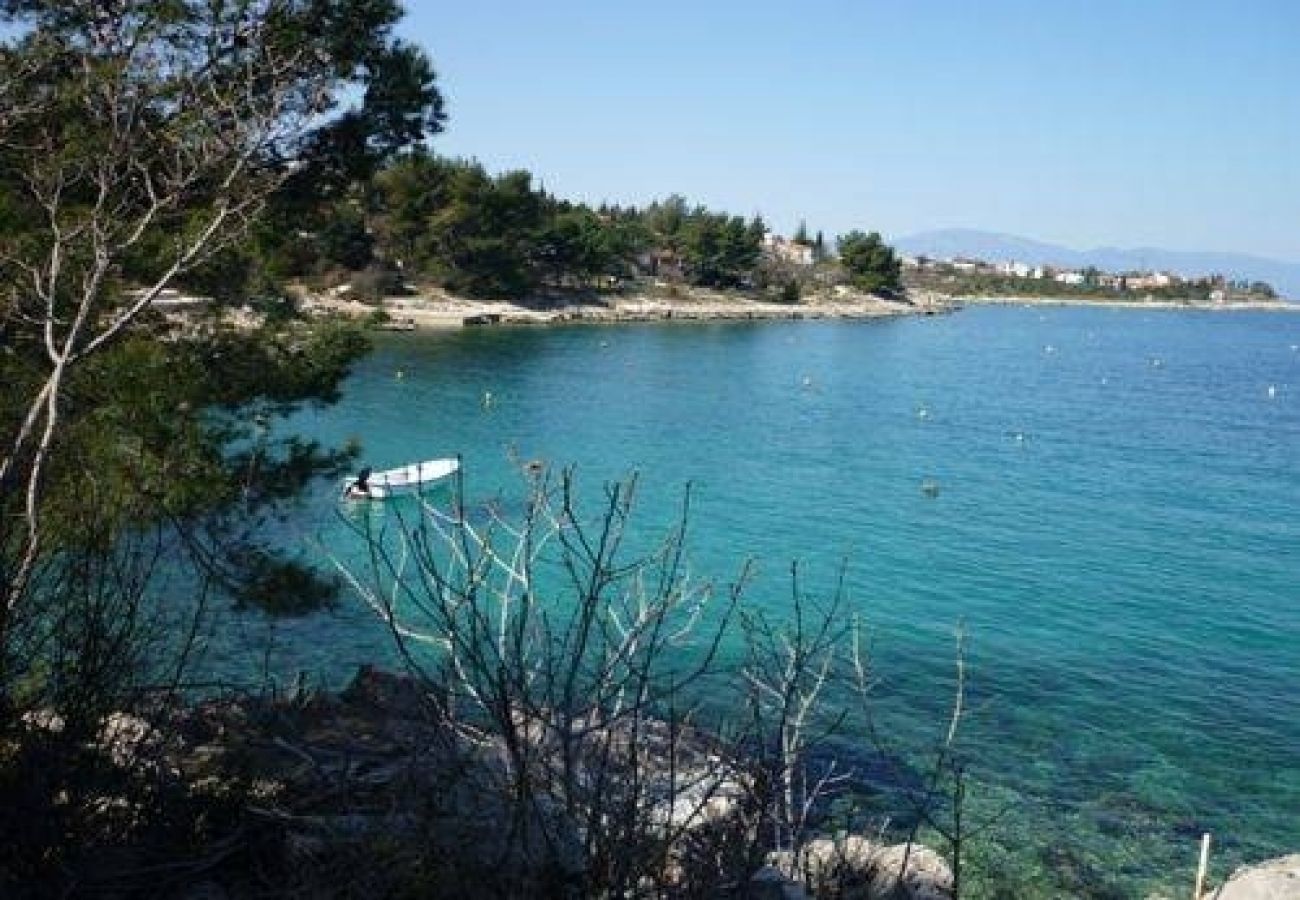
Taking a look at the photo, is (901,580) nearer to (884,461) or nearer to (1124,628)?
(1124,628)

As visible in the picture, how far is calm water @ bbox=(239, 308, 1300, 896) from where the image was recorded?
14.3 metres

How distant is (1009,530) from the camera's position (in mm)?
27516

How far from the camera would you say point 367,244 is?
73.1 m

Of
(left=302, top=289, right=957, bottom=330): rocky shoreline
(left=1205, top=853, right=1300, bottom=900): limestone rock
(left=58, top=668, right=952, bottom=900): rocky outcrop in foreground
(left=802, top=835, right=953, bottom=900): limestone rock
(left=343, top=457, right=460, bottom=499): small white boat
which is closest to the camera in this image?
(left=58, top=668, right=952, bottom=900): rocky outcrop in foreground

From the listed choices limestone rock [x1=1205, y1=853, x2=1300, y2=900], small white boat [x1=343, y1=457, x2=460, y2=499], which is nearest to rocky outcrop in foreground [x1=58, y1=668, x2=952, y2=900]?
limestone rock [x1=1205, y1=853, x2=1300, y2=900]

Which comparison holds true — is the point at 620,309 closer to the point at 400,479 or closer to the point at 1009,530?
the point at 400,479

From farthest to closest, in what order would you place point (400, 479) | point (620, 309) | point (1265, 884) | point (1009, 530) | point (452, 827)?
point (620, 309) < point (1009, 530) < point (400, 479) < point (1265, 884) < point (452, 827)

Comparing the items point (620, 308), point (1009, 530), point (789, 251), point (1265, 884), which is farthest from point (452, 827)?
point (789, 251)

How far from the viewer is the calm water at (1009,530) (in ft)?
46.9

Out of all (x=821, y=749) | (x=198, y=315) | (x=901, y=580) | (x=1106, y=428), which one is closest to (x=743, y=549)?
(x=901, y=580)

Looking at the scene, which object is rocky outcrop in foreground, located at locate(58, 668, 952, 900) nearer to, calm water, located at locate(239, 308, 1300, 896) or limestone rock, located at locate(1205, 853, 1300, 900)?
calm water, located at locate(239, 308, 1300, 896)

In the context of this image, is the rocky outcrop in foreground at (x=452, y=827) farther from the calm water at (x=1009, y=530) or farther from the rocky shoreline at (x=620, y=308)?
the rocky shoreline at (x=620, y=308)

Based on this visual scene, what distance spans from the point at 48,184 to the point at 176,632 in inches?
296

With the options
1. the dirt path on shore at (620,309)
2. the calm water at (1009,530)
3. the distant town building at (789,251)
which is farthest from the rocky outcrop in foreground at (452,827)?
the distant town building at (789,251)
